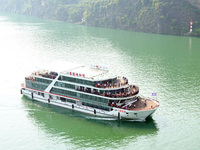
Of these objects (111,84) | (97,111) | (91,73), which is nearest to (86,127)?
(97,111)

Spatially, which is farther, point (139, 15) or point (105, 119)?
point (139, 15)

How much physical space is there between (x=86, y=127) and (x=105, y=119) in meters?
3.39

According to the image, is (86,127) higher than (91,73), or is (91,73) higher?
(91,73)

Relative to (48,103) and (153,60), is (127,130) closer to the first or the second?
(48,103)

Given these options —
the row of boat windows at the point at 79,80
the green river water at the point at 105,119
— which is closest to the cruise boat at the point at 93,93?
the row of boat windows at the point at 79,80

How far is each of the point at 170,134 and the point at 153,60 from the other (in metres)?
42.7

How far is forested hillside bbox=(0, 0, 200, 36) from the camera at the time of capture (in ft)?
410

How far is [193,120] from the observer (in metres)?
45.5

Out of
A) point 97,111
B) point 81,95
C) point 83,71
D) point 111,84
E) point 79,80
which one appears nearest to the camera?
point 111,84

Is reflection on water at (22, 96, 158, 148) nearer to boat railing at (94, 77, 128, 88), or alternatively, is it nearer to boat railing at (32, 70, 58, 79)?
boat railing at (94, 77, 128, 88)

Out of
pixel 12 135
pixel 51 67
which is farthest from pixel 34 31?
pixel 12 135

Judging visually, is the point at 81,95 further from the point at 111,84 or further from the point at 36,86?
the point at 36,86

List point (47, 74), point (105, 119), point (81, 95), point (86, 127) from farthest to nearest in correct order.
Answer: point (47, 74), point (81, 95), point (105, 119), point (86, 127)

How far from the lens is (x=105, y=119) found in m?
46.1
